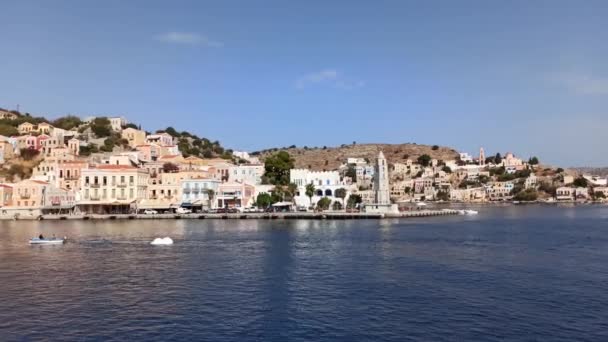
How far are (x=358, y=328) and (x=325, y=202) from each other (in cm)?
6594

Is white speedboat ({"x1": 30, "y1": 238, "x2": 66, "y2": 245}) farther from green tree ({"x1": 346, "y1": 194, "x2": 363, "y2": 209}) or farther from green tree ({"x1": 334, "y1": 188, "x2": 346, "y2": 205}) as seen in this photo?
green tree ({"x1": 346, "y1": 194, "x2": 363, "y2": 209})

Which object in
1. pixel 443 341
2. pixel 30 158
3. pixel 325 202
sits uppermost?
pixel 30 158

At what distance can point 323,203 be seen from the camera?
278 feet

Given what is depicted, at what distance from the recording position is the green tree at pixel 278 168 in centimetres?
8594

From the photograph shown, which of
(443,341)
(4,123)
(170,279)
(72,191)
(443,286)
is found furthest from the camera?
(4,123)

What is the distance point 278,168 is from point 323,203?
28.6 ft

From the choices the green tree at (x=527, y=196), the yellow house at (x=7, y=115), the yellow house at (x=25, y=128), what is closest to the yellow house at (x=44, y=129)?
the yellow house at (x=25, y=128)

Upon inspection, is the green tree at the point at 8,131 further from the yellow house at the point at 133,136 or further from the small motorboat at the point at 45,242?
the small motorboat at the point at 45,242

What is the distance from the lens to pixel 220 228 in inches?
2277

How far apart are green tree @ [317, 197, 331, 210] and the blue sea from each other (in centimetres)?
4031

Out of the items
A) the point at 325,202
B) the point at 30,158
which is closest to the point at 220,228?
the point at 325,202


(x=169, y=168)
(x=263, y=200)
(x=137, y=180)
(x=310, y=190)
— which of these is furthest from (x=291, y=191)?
(x=137, y=180)

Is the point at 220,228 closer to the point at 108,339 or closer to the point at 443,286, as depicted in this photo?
the point at 443,286

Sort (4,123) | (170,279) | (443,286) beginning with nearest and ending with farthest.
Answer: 1. (443,286)
2. (170,279)
3. (4,123)
